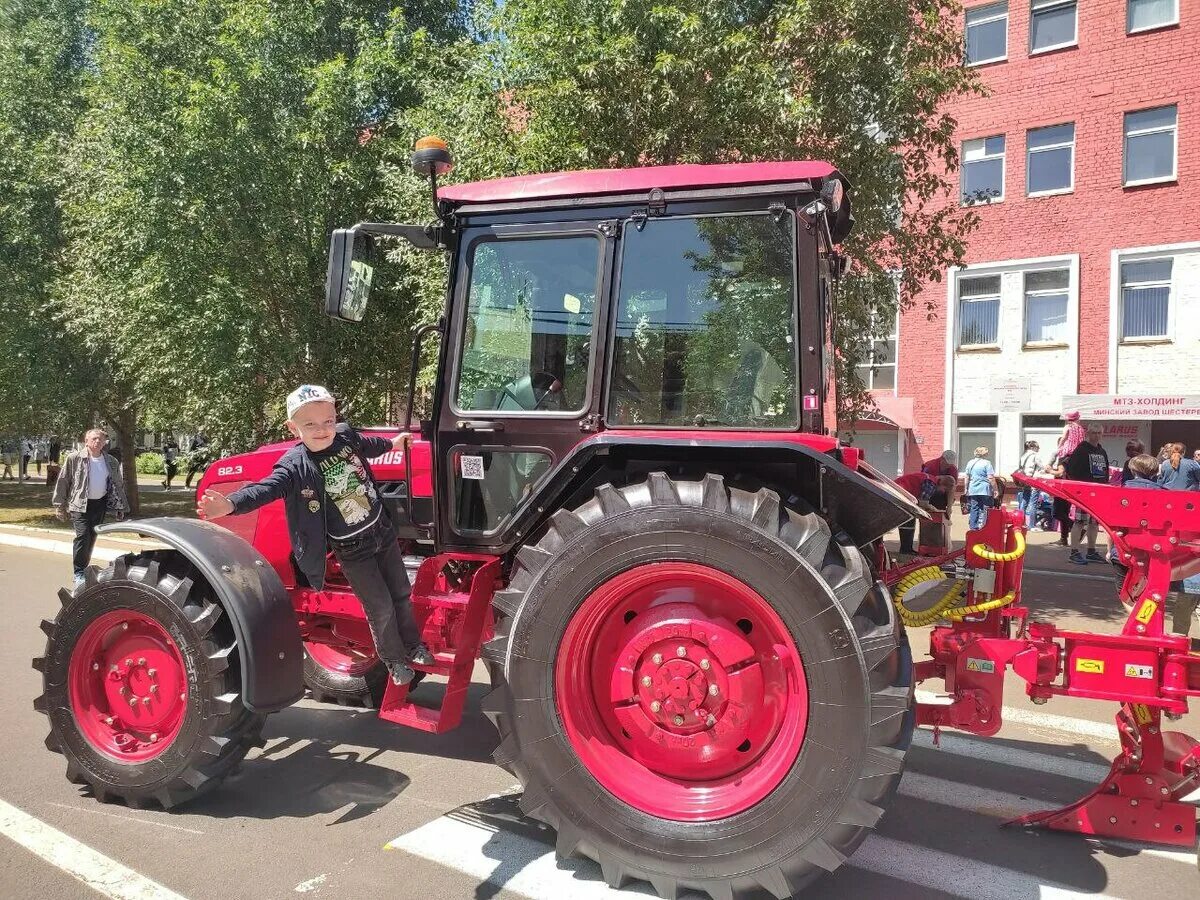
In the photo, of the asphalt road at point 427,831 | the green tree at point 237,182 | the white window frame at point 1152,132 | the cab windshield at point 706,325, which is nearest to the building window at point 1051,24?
the white window frame at point 1152,132

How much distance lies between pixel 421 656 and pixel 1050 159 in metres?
20.1

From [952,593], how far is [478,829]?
222cm

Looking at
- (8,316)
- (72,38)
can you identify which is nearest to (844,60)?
(8,316)

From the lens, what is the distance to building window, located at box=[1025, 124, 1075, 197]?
18.8 m

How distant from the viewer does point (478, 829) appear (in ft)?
11.8

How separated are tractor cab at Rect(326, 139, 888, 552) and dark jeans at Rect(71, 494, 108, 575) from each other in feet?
24.4

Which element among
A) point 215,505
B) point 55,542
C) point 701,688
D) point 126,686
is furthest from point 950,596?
point 55,542

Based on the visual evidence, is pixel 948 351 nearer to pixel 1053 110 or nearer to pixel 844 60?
pixel 1053 110

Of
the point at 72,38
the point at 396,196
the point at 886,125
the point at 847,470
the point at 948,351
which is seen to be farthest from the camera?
the point at 948,351

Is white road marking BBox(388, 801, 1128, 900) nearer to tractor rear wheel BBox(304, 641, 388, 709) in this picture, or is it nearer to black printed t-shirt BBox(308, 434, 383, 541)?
black printed t-shirt BBox(308, 434, 383, 541)

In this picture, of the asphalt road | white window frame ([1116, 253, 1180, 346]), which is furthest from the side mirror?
white window frame ([1116, 253, 1180, 346])

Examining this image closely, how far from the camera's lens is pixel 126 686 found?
3754 millimetres

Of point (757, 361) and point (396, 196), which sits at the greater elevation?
point (396, 196)

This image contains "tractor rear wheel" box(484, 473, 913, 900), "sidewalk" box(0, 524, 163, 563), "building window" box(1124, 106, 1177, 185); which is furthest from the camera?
"building window" box(1124, 106, 1177, 185)
